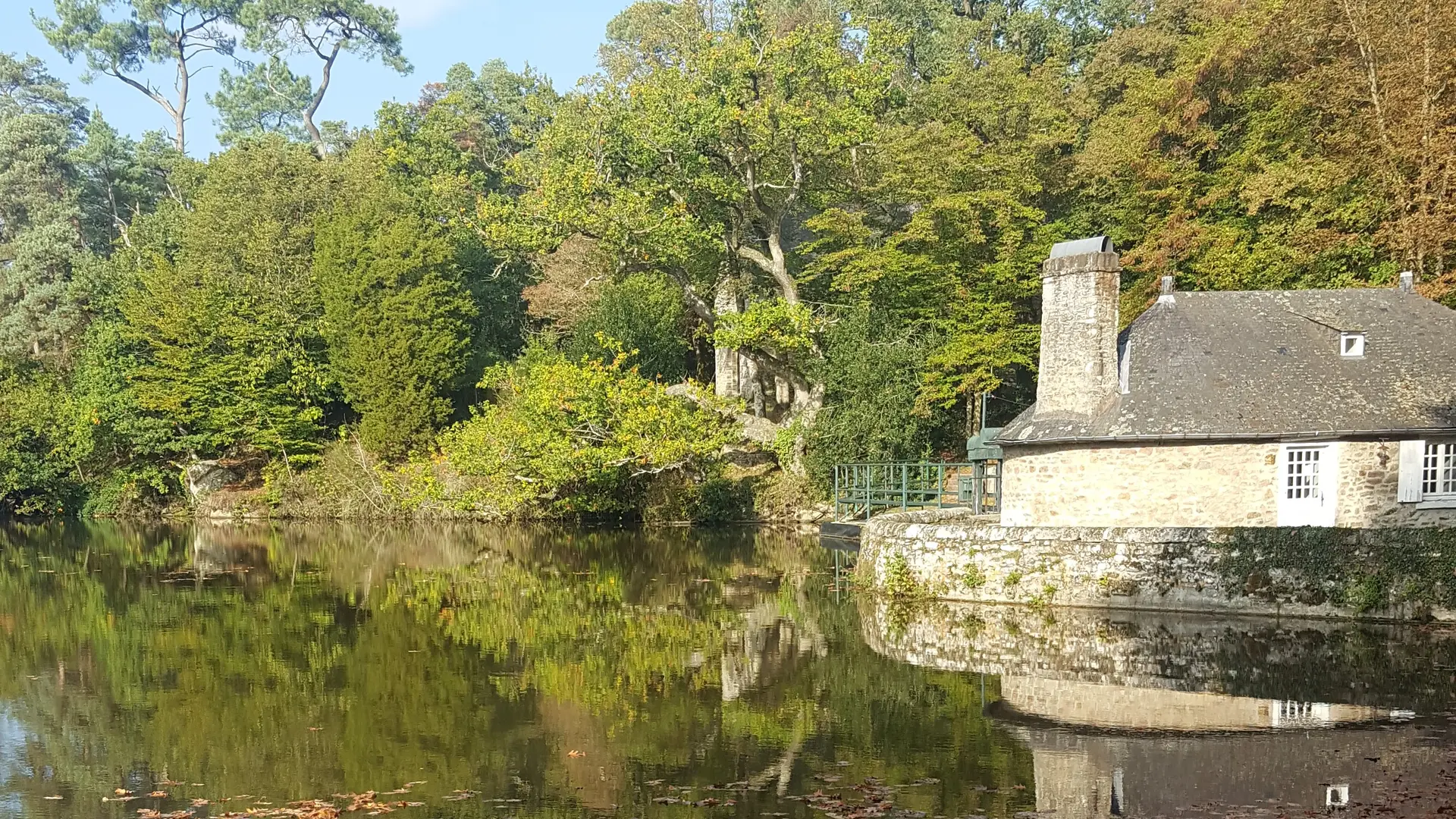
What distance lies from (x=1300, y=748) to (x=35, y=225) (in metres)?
53.7

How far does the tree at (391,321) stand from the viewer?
40844mm

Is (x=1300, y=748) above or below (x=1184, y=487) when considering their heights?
below

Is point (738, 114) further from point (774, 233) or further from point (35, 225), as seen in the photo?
point (35, 225)

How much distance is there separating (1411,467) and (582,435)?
20327mm

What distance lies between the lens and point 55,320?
46.2 m

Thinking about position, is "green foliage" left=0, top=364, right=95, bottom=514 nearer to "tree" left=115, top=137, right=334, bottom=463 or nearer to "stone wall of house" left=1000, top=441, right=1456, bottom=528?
"tree" left=115, top=137, right=334, bottom=463

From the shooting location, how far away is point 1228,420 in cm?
1881

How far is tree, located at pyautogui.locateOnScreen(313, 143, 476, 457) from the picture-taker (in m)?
40.8

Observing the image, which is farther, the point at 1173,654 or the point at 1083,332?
the point at 1083,332

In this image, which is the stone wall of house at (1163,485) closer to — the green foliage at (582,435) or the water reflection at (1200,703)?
the water reflection at (1200,703)

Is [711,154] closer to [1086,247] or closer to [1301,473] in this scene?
[1086,247]

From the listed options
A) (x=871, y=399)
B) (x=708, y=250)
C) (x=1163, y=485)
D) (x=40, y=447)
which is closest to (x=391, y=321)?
(x=708, y=250)

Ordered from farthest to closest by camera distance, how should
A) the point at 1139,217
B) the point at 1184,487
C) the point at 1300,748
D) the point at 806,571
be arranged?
1. the point at 1139,217
2. the point at 806,571
3. the point at 1184,487
4. the point at 1300,748

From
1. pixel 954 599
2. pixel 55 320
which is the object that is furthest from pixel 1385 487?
pixel 55 320
